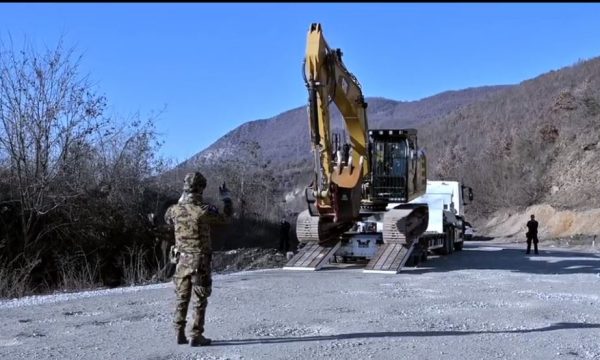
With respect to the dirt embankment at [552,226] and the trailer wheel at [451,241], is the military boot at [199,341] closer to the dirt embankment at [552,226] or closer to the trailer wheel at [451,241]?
the trailer wheel at [451,241]

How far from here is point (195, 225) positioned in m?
7.89

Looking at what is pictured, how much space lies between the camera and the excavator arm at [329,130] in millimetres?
16062

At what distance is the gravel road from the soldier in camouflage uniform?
42 cm

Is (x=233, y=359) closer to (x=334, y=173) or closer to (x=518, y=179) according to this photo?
(x=334, y=173)

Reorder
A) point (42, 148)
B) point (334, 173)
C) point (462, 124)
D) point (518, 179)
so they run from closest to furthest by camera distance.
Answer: point (334, 173)
point (42, 148)
point (518, 179)
point (462, 124)

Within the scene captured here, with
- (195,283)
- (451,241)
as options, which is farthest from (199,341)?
(451,241)

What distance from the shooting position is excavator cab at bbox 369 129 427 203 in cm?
2047

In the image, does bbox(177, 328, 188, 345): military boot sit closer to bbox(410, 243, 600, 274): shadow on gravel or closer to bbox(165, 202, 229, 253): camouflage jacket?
bbox(165, 202, 229, 253): camouflage jacket

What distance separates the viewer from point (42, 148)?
20.1 m

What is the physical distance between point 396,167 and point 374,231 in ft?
6.79

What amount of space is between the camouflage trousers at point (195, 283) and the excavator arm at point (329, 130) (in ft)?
28.2

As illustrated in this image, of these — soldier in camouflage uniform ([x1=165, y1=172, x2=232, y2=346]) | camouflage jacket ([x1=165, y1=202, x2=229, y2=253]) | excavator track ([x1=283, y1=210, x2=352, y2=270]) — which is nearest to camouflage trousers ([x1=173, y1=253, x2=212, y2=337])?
soldier in camouflage uniform ([x1=165, y1=172, x2=232, y2=346])

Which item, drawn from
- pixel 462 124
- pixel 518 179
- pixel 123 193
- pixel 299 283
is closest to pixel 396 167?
pixel 299 283

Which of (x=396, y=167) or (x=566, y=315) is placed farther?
(x=396, y=167)
